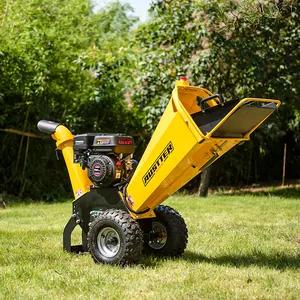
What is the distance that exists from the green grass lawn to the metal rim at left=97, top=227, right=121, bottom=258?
0.16 metres

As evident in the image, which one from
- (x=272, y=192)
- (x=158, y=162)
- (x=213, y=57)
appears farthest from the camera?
(x=272, y=192)

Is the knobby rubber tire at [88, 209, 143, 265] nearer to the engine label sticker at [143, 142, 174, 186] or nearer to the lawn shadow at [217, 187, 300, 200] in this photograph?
the engine label sticker at [143, 142, 174, 186]

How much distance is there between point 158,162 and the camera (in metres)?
4.89

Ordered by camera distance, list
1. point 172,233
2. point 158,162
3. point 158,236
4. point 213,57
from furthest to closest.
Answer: point 213,57
point 158,236
point 172,233
point 158,162

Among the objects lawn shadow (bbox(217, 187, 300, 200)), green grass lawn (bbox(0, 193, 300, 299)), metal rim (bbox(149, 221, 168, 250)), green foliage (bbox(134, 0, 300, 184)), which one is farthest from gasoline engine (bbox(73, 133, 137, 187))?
lawn shadow (bbox(217, 187, 300, 200))

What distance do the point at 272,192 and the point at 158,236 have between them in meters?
7.49

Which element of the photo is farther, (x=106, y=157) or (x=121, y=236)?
(x=106, y=157)

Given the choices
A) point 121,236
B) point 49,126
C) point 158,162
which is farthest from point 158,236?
point 49,126

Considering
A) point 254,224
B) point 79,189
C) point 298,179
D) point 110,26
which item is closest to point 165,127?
point 79,189

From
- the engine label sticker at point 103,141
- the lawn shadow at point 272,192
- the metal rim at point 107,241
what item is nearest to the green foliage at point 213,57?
the lawn shadow at point 272,192

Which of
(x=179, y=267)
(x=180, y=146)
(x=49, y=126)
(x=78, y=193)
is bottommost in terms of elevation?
(x=179, y=267)

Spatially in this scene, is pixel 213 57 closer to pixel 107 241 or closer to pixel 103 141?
pixel 103 141

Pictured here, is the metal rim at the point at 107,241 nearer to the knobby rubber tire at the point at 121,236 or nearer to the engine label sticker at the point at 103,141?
the knobby rubber tire at the point at 121,236

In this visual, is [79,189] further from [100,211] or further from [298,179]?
[298,179]
